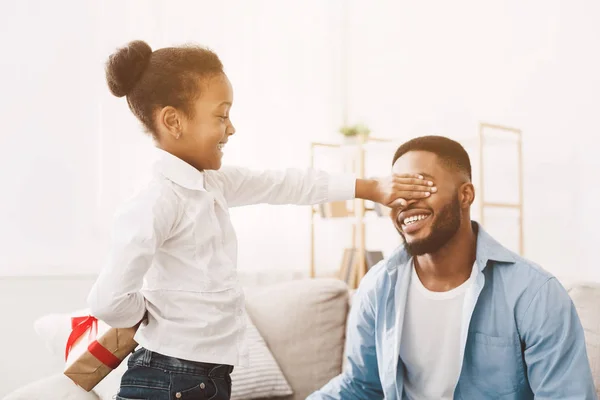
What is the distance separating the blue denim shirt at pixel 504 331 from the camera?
1.41m

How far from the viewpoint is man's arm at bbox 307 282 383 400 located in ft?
5.97

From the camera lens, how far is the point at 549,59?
10.1 ft

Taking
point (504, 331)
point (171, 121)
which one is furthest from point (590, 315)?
point (171, 121)

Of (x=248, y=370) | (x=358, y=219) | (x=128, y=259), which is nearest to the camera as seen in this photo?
(x=128, y=259)

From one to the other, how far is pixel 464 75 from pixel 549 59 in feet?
1.70

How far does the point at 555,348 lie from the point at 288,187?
0.70 m

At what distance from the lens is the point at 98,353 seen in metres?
1.28

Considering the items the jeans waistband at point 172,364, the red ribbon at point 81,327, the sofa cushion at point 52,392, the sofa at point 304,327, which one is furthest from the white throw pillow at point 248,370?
the jeans waistband at point 172,364

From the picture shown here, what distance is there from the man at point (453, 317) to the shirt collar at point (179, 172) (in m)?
0.59

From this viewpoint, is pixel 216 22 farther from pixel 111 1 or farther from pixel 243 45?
pixel 111 1

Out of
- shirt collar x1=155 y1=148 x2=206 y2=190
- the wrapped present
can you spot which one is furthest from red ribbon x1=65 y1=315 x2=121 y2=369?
shirt collar x1=155 y1=148 x2=206 y2=190

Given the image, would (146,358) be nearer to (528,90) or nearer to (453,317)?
(453,317)

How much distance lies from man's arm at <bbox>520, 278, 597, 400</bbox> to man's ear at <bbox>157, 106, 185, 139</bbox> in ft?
2.93

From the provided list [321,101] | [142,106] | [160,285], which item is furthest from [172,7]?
[160,285]
